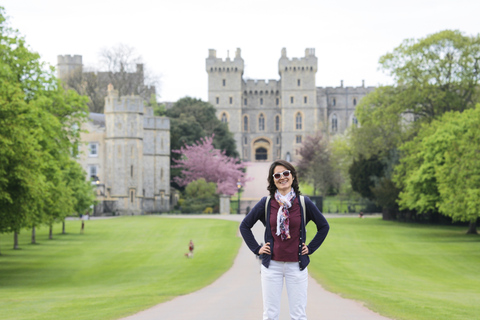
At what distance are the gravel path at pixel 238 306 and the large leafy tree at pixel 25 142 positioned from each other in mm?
6469

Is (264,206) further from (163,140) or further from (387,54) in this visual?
(163,140)

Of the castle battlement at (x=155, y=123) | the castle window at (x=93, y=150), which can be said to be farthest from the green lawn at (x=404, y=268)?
the castle battlement at (x=155, y=123)

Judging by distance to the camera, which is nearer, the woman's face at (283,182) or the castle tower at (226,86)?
the woman's face at (283,182)

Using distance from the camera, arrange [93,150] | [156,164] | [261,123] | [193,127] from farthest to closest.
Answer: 1. [261,123]
2. [193,127]
3. [156,164]
4. [93,150]

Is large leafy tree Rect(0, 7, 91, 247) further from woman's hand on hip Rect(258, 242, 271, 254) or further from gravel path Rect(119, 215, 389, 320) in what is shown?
woman's hand on hip Rect(258, 242, 271, 254)

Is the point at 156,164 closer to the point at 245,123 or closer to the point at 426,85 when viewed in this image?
the point at 426,85

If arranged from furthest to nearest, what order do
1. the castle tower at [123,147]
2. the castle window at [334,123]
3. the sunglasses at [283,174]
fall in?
the castle window at [334,123], the castle tower at [123,147], the sunglasses at [283,174]

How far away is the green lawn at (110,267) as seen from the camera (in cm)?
1370

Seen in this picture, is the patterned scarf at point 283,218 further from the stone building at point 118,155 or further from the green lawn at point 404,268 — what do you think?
the stone building at point 118,155

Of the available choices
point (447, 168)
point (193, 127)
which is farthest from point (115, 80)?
point (447, 168)

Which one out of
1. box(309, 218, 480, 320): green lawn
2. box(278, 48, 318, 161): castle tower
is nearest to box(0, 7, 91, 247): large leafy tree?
box(309, 218, 480, 320): green lawn

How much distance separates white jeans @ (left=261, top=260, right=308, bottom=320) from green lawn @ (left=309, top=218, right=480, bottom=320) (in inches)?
189

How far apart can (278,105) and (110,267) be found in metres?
88.3

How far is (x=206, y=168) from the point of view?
217 feet
